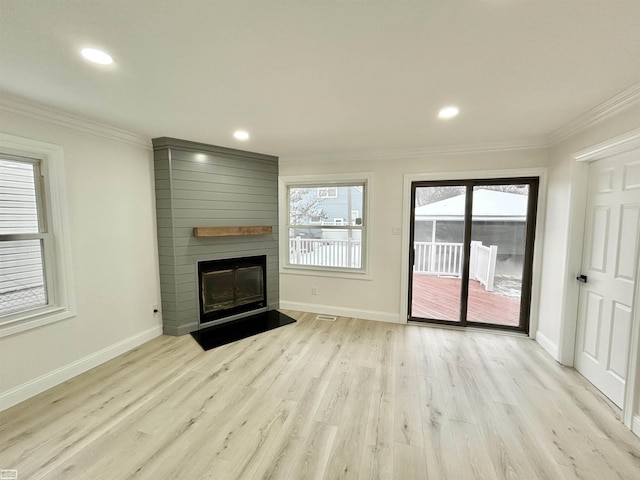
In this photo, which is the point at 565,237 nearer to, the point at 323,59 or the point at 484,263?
the point at 484,263

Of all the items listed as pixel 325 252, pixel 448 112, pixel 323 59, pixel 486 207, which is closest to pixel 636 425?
pixel 486 207

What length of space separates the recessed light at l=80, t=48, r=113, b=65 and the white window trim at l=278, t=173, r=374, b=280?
8.69 ft

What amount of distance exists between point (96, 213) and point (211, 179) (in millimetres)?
1265

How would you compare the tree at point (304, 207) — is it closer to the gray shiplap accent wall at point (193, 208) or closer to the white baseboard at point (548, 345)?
the gray shiplap accent wall at point (193, 208)

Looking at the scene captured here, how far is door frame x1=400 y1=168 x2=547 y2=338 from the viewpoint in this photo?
3211 mm

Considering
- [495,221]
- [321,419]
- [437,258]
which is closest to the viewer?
[321,419]

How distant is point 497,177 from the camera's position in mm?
3324

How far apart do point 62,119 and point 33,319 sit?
174 centimetres

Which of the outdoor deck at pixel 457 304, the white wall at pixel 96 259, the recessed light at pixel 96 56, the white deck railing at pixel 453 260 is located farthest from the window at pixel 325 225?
the recessed light at pixel 96 56

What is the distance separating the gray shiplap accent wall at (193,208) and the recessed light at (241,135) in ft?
1.74

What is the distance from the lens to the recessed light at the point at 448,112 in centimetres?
224

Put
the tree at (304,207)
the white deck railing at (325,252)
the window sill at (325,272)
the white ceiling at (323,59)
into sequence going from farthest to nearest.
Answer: the tree at (304,207) → the white deck railing at (325,252) → the window sill at (325,272) → the white ceiling at (323,59)

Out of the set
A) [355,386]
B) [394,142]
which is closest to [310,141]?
[394,142]

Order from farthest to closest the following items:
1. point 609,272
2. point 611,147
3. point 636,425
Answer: point 609,272 → point 611,147 → point 636,425
